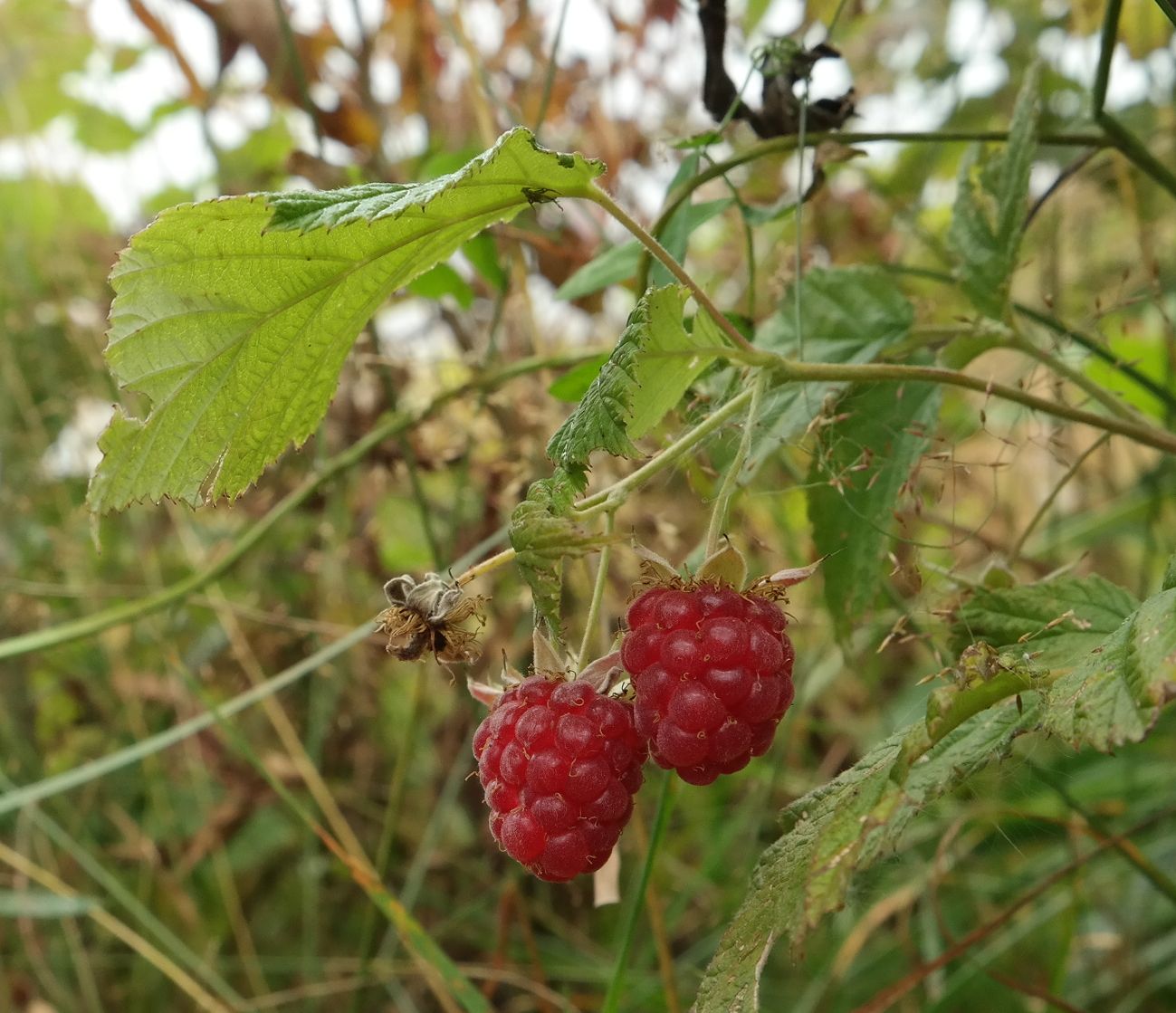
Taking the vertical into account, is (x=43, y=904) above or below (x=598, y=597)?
below

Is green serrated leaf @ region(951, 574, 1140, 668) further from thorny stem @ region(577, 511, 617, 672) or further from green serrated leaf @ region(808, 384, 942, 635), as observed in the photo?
thorny stem @ region(577, 511, 617, 672)

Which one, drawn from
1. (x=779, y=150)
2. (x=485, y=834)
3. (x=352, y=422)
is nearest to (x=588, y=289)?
(x=779, y=150)

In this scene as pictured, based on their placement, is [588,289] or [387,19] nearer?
[588,289]

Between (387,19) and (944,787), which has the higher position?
(387,19)

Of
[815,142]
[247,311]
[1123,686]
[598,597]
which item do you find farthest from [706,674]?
[815,142]

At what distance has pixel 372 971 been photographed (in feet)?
4.36

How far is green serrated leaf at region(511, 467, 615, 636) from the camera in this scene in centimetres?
48

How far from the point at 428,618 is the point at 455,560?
0.70m

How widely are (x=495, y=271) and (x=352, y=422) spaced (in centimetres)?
45

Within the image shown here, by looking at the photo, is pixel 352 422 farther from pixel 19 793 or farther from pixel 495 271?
pixel 19 793

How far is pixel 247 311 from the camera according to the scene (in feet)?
1.98

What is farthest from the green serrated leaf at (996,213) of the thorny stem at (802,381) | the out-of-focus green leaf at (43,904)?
the out-of-focus green leaf at (43,904)

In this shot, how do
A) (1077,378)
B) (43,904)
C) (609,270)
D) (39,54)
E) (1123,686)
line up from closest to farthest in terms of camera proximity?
1. (1123,686)
2. (1077,378)
3. (609,270)
4. (43,904)
5. (39,54)

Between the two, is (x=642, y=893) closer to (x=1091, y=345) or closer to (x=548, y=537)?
(x=548, y=537)
